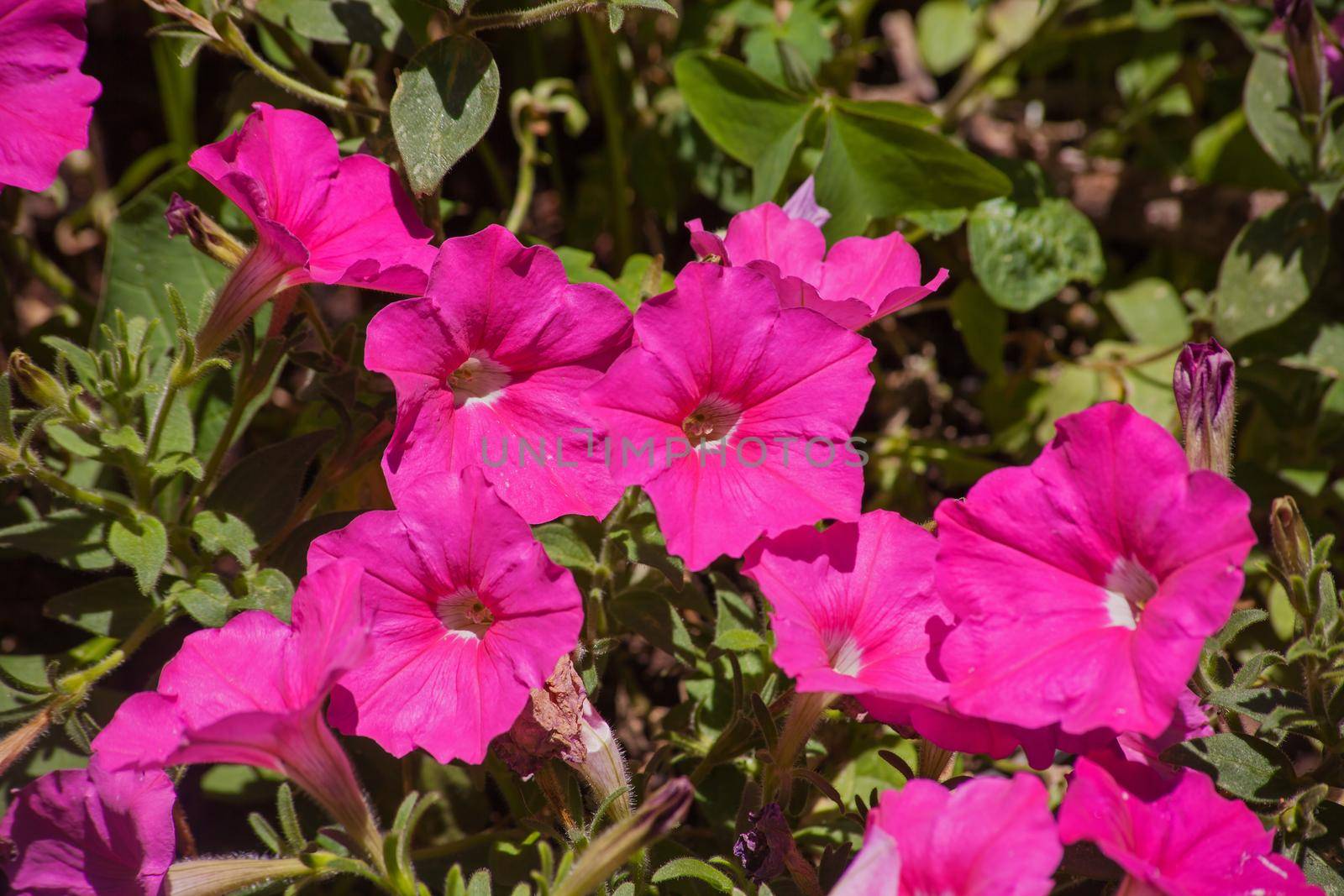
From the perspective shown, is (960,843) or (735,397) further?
(735,397)

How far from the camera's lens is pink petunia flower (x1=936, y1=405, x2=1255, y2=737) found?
133 centimetres

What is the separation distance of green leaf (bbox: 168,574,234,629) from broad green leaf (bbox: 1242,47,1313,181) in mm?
2210

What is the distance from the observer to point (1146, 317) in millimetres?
2719

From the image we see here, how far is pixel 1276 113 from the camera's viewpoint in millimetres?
2396

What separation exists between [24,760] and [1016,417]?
7.35 feet

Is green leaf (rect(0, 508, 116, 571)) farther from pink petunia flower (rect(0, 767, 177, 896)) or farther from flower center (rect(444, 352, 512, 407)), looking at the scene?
flower center (rect(444, 352, 512, 407))

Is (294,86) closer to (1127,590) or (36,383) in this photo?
(36,383)

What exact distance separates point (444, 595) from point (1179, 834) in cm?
101

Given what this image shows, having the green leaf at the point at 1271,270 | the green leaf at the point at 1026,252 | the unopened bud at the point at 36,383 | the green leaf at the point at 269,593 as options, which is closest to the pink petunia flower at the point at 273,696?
the green leaf at the point at 269,593

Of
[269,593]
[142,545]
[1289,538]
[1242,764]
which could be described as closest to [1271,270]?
[1289,538]

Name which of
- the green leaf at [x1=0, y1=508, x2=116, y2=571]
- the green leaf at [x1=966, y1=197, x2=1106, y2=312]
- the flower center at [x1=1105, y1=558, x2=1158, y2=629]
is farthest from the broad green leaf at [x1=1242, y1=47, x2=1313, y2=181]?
the green leaf at [x1=0, y1=508, x2=116, y2=571]

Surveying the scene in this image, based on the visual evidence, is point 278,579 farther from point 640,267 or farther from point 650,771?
point 640,267

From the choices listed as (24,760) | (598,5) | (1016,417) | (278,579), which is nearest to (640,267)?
(598,5)

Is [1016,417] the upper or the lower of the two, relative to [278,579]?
lower
